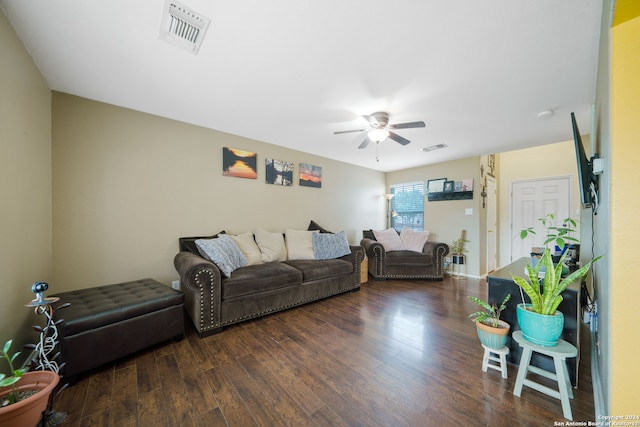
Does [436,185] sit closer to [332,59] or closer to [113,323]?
[332,59]

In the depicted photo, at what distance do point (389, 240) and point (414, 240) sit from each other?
489mm

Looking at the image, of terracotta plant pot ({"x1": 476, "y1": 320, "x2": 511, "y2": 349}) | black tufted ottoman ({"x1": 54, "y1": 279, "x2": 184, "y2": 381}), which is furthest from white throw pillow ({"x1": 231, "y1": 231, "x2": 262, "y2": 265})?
terracotta plant pot ({"x1": 476, "y1": 320, "x2": 511, "y2": 349})

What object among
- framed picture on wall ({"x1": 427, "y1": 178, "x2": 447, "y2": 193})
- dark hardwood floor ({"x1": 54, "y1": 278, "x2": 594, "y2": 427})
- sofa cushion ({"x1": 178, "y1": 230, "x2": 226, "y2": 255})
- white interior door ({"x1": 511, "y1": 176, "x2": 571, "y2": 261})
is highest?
framed picture on wall ({"x1": 427, "y1": 178, "x2": 447, "y2": 193})

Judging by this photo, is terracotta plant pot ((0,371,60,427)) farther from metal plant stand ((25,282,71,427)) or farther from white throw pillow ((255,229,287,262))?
white throw pillow ((255,229,287,262))

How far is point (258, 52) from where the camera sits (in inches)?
64.9

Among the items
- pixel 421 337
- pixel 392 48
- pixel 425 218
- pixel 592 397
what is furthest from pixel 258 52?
pixel 425 218

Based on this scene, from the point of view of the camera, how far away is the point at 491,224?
183 inches

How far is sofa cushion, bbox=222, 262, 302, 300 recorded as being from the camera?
2245 millimetres

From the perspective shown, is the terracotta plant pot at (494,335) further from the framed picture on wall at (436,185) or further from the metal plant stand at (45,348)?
the framed picture on wall at (436,185)

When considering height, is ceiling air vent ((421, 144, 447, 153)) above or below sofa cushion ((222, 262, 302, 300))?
above

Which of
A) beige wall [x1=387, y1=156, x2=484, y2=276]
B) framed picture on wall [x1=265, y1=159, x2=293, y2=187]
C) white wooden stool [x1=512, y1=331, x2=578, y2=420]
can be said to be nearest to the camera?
white wooden stool [x1=512, y1=331, x2=578, y2=420]

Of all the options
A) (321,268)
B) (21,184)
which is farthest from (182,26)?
(321,268)

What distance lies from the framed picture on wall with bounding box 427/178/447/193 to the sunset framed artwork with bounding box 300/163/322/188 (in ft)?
8.23

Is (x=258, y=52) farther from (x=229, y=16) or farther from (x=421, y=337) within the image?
(x=421, y=337)
